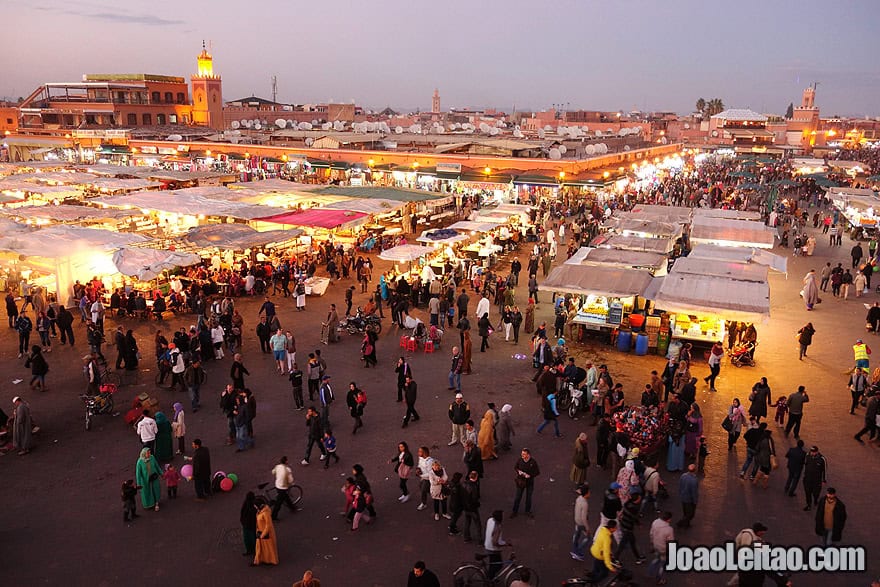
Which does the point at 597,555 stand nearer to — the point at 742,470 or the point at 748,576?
the point at 748,576

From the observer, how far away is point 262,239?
18.1 metres

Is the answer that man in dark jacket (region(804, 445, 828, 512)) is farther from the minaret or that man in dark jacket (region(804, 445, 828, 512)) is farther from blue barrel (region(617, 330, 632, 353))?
the minaret

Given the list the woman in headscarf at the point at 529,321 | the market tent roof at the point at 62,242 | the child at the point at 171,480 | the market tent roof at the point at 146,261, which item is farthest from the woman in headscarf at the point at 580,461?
the market tent roof at the point at 62,242

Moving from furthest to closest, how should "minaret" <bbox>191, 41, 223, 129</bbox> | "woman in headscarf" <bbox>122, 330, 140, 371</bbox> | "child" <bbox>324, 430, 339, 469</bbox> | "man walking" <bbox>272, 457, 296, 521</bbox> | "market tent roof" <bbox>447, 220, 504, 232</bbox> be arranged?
"minaret" <bbox>191, 41, 223, 129</bbox> → "market tent roof" <bbox>447, 220, 504, 232</bbox> → "woman in headscarf" <bbox>122, 330, 140, 371</bbox> → "child" <bbox>324, 430, 339, 469</bbox> → "man walking" <bbox>272, 457, 296, 521</bbox>

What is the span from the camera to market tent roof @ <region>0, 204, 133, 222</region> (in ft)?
67.1

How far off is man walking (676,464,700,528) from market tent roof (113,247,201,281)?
12.8 m

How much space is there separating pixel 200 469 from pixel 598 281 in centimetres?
937

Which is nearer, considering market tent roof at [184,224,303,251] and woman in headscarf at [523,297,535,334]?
woman in headscarf at [523,297,535,334]

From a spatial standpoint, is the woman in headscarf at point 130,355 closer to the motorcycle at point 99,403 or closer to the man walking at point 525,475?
the motorcycle at point 99,403

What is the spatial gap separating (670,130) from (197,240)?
73.8 metres

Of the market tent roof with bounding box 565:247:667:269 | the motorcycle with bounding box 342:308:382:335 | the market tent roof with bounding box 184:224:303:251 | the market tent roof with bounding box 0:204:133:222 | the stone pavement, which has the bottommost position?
the stone pavement

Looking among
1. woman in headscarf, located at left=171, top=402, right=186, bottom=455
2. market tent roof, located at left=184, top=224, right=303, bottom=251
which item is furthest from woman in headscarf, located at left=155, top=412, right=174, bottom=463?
market tent roof, located at left=184, top=224, right=303, bottom=251

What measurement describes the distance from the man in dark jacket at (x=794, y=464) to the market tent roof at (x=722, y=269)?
22.7 ft

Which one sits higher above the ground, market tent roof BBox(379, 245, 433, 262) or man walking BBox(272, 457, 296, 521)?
market tent roof BBox(379, 245, 433, 262)
